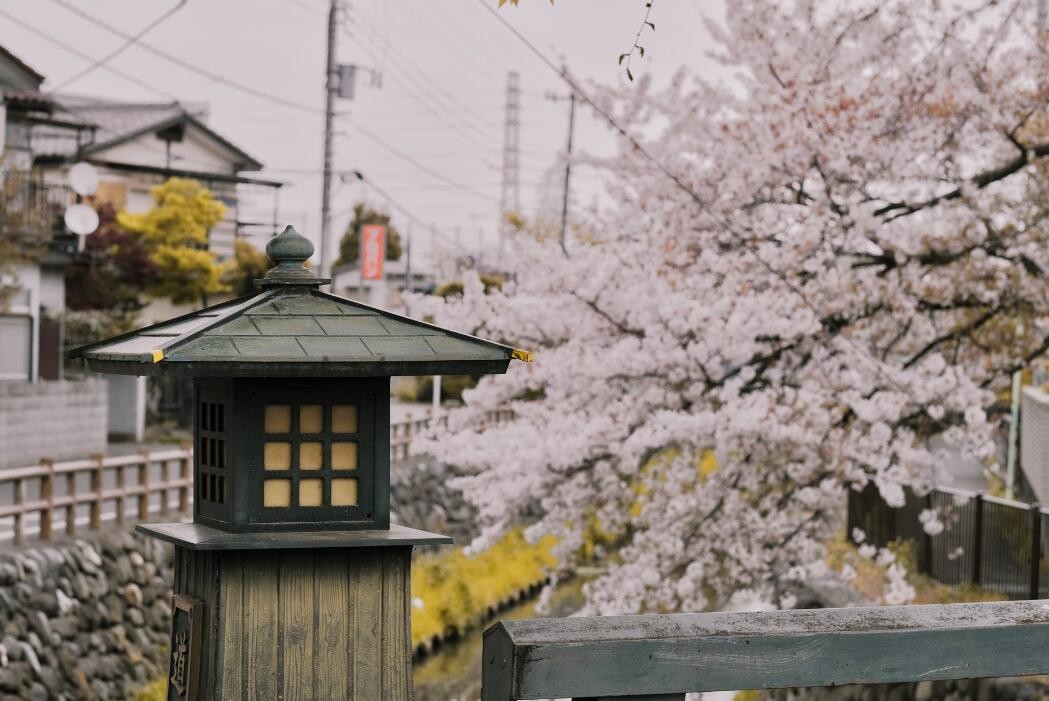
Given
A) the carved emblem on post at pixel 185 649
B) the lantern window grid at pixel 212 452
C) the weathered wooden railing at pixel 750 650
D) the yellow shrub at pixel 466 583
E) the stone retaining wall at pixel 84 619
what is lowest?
the yellow shrub at pixel 466 583

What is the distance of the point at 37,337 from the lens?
75.4 ft

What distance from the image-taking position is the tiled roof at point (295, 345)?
290 centimetres

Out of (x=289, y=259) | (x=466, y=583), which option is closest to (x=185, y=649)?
(x=289, y=259)

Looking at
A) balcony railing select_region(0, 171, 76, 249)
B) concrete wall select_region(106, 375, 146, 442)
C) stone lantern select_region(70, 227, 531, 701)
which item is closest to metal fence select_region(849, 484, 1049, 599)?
stone lantern select_region(70, 227, 531, 701)

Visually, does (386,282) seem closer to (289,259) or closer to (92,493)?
(92,493)

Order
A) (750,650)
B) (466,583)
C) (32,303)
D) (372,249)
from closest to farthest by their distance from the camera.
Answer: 1. (750,650)
2. (466,583)
3. (32,303)
4. (372,249)

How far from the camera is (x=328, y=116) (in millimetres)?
19688

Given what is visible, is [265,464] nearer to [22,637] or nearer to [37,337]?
[22,637]

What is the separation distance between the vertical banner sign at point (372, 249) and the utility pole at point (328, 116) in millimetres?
4315

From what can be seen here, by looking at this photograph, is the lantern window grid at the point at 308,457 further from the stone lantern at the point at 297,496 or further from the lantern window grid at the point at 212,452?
the lantern window grid at the point at 212,452

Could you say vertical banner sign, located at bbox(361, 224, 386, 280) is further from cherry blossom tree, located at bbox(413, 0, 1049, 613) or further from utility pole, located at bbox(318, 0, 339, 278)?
cherry blossom tree, located at bbox(413, 0, 1049, 613)

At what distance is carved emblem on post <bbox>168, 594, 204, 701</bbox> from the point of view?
3.08 metres

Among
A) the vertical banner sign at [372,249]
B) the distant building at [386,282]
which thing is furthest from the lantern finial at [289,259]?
the distant building at [386,282]

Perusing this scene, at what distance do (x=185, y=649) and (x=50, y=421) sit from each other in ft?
59.9
